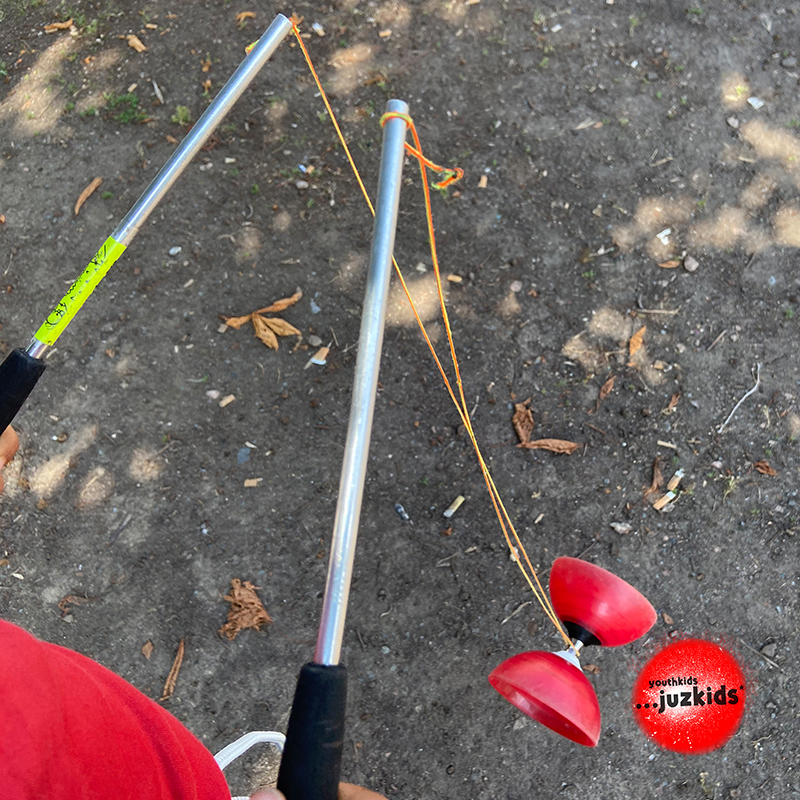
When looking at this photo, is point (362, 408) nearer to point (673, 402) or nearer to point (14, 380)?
point (14, 380)

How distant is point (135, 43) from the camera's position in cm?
361

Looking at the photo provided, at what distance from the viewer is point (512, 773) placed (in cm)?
281

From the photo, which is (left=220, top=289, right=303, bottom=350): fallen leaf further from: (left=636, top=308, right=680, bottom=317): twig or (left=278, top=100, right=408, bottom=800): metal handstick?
(left=636, top=308, right=680, bottom=317): twig

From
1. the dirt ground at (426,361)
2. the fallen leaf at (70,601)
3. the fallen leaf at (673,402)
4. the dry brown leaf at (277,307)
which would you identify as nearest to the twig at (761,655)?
the dirt ground at (426,361)

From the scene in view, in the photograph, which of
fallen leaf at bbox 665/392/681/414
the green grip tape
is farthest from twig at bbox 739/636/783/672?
the green grip tape

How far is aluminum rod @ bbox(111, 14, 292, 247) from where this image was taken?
221cm

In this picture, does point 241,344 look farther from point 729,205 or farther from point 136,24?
point 729,205

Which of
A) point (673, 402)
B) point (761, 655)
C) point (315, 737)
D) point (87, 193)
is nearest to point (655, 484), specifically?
point (673, 402)

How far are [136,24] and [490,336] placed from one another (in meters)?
2.77

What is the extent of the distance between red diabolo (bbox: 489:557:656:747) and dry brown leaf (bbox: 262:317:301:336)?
180 centimetres

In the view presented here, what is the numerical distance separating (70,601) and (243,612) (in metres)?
0.83

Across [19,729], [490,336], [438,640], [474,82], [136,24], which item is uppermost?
[136,24]

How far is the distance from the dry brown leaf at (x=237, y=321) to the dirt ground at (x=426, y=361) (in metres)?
0.07

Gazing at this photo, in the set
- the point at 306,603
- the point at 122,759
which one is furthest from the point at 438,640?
the point at 122,759
